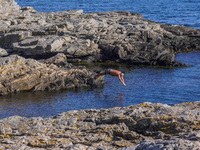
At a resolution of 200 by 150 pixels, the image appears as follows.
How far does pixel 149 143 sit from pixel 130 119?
11.3 feet

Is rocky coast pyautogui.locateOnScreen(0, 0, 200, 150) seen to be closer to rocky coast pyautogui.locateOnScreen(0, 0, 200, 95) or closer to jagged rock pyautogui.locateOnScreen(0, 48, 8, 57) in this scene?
rocky coast pyautogui.locateOnScreen(0, 0, 200, 95)

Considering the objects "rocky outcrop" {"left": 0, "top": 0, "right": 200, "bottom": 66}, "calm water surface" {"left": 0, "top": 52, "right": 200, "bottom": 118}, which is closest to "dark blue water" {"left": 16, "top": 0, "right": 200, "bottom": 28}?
"rocky outcrop" {"left": 0, "top": 0, "right": 200, "bottom": 66}

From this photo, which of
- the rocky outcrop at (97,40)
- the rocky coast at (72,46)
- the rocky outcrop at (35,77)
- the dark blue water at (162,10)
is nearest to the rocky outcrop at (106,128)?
the rocky outcrop at (35,77)

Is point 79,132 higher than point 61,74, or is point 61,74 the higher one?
point 79,132

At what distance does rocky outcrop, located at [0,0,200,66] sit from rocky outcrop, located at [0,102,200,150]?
1704 inches

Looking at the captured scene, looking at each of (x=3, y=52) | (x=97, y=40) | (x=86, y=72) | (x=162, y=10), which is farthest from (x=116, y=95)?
(x=162, y=10)

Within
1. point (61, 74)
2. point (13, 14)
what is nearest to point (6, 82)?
point (61, 74)

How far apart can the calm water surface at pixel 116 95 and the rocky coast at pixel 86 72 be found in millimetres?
2525

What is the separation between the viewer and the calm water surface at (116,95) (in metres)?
32.0

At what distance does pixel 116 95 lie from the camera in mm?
37562

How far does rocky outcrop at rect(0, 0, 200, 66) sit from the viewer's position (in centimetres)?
5691

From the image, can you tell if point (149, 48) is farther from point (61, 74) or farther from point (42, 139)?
point (42, 139)

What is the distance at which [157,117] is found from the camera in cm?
1155

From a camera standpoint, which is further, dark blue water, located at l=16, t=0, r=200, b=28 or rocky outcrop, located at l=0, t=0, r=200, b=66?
dark blue water, located at l=16, t=0, r=200, b=28
